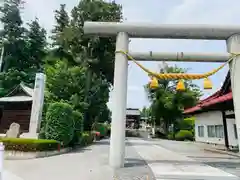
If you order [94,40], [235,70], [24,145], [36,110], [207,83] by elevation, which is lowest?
[24,145]

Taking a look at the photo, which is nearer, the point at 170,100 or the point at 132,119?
the point at 170,100

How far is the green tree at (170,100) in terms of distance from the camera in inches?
1268

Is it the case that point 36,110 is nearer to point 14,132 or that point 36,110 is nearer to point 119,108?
point 14,132

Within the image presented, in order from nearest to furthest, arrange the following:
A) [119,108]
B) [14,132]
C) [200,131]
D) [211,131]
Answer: [119,108] < [14,132] < [211,131] < [200,131]

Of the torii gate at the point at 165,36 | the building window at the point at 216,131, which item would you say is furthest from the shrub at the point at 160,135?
the torii gate at the point at 165,36

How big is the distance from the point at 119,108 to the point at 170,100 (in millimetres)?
26107

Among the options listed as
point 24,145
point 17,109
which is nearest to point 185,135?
point 17,109

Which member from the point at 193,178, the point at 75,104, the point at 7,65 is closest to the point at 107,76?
the point at 75,104

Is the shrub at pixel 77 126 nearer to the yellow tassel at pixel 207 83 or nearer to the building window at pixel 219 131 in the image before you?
the yellow tassel at pixel 207 83

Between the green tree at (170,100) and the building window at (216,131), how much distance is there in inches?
419

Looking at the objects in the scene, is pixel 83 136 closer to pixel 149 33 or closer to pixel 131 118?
pixel 149 33

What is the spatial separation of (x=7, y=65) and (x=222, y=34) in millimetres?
34827

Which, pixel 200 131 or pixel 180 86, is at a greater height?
pixel 180 86

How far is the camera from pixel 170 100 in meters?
32.4
